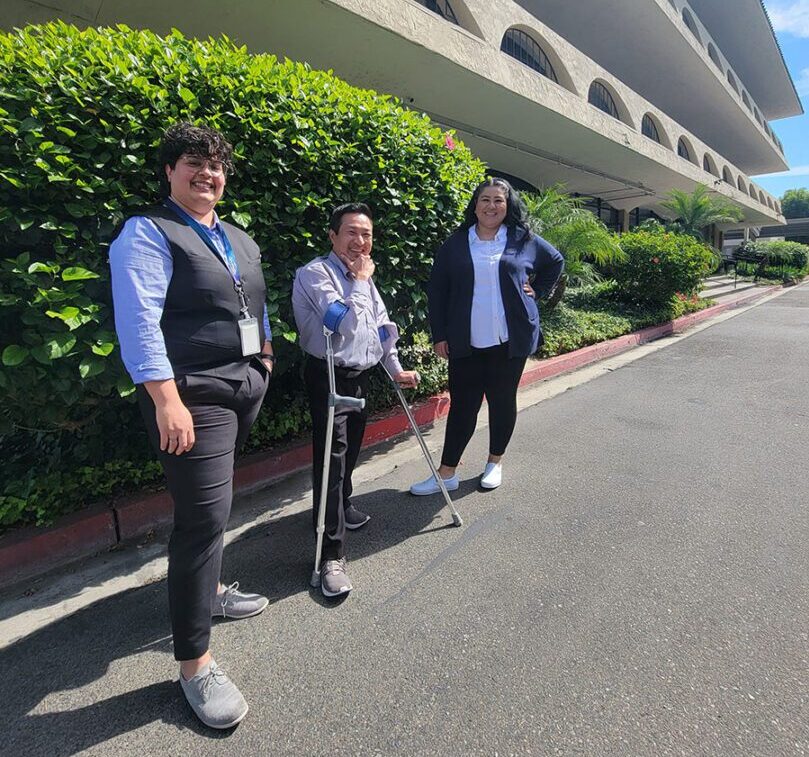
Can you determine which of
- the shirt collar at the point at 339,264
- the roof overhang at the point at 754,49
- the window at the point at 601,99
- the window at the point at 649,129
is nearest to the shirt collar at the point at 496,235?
the shirt collar at the point at 339,264

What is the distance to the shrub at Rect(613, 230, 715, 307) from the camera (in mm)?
9328

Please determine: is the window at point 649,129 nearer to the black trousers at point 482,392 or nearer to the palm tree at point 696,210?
the palm tree at point 696,210

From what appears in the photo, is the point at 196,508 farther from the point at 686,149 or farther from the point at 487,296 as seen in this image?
the point at 686,149

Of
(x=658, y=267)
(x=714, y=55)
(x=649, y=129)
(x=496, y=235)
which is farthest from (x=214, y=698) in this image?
(x=714, y=55)

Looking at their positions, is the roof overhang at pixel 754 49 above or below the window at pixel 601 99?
above

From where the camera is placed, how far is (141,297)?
1475mm

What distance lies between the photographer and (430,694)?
5.54 feet

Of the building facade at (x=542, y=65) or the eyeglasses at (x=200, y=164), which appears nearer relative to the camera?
the eyeglasses at (x=200, y=164)

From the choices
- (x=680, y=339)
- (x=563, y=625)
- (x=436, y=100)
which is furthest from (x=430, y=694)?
(x=436, y=100)

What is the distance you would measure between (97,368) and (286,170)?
160cm

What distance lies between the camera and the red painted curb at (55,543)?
92.4 inches

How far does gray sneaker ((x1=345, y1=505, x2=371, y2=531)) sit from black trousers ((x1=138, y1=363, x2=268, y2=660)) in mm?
1100

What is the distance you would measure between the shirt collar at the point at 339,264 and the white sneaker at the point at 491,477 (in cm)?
173

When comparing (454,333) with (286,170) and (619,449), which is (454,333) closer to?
(286,170)
